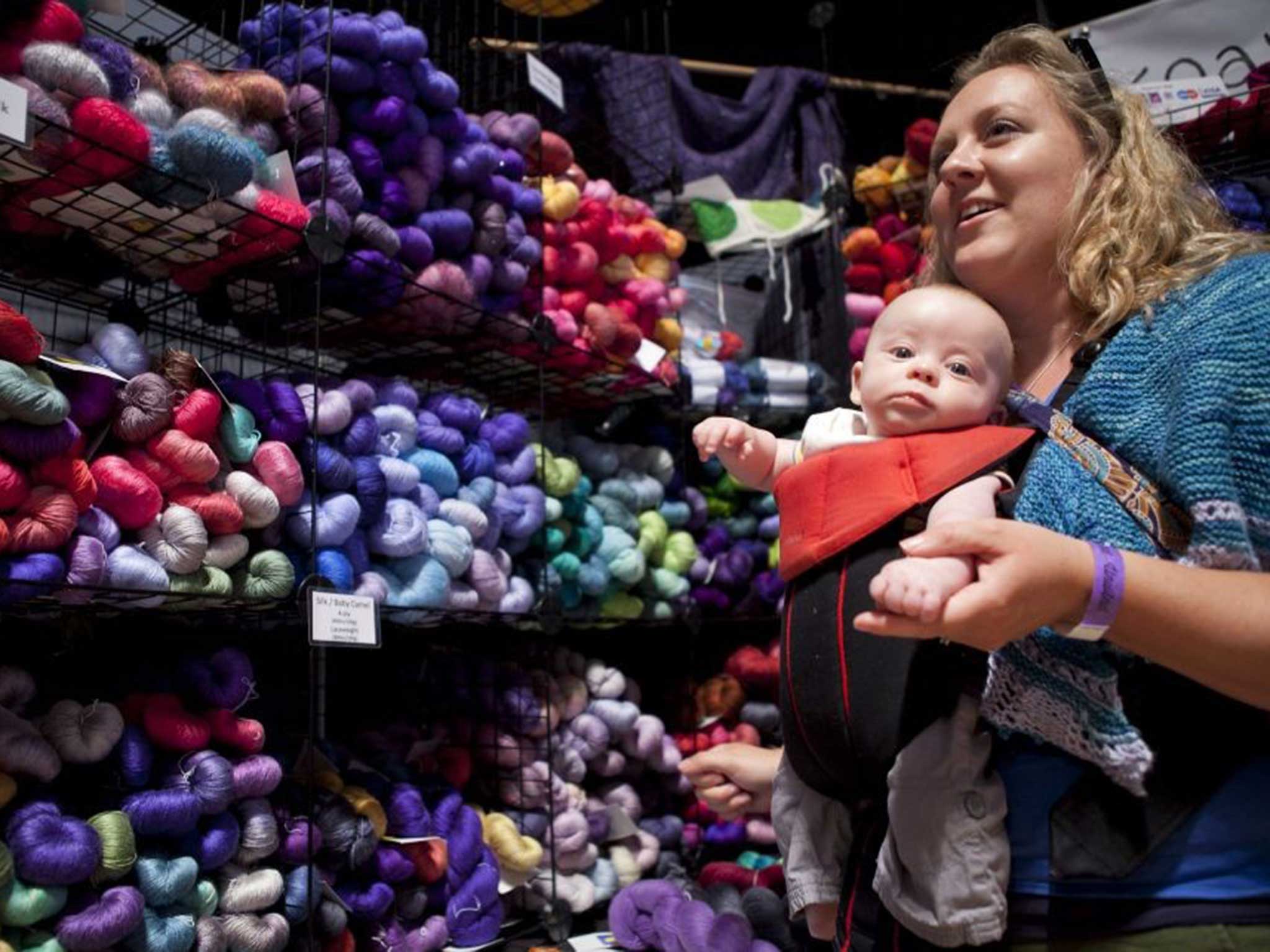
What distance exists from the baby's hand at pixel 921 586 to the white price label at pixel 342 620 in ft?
2.53

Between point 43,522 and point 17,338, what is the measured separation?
0.17 metres

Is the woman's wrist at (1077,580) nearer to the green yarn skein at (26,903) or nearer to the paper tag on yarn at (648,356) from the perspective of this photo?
the green yarn skein at (26,903)

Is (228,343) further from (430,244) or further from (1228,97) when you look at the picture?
(1228,97)

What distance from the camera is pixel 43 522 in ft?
3.21

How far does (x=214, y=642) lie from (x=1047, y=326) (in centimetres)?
109

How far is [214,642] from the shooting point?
1.42 metres

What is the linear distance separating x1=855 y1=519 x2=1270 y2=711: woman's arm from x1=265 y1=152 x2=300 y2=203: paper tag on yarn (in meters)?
0.94

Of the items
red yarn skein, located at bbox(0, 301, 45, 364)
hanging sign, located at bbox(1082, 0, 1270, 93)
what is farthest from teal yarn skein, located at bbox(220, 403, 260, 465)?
hanging sign, located at bbox(1082, 0, 1270, 93)

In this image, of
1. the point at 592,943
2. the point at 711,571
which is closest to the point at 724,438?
the point at 592,943

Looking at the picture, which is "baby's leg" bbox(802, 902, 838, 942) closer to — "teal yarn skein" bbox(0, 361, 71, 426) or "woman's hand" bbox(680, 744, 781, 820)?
"woman's hand" bbox(680, 744, 781, 820)

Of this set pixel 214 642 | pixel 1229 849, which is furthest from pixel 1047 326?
pixel 214 642

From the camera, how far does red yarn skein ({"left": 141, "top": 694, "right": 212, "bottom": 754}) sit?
3.62 feet

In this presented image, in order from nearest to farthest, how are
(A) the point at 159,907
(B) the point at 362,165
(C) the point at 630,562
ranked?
(A) the point at 159,907, (B) the point at 362,165, (C) the point at 630,562

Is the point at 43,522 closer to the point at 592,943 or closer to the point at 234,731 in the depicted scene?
the point at 234,731
